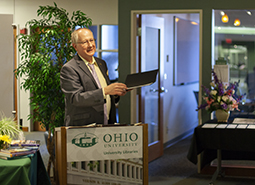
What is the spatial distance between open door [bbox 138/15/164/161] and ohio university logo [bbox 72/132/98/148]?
8.25 feet

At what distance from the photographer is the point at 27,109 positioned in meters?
7.84

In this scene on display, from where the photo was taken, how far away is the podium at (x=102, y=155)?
2.75 metres

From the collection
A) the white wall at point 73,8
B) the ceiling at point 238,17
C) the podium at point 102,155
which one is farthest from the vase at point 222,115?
the white wall at point 73,8

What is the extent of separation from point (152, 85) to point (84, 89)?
8.76 feet

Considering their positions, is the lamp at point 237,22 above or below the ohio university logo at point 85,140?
above

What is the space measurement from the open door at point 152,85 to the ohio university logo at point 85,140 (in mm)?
2516

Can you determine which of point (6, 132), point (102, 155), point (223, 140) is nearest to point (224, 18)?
point (223, 140)

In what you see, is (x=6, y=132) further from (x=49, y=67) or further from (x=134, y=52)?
(x=134, y=52)

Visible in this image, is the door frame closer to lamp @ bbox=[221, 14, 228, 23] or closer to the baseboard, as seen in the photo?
lamp @ bbox=[221, 14, 228, 23]

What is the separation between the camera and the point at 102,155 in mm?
2787

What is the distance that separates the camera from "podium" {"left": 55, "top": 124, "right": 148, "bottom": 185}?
2746 mm

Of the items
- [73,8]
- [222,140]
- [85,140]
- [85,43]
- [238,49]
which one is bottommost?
[222,140]

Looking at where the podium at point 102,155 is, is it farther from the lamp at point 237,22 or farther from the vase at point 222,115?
the lamp at point 237,22

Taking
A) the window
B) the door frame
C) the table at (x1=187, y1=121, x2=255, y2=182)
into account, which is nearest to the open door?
the door frame
